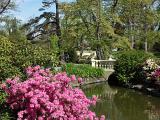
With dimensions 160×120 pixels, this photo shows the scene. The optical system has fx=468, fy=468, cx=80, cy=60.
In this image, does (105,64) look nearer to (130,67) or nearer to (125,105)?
(130,67)

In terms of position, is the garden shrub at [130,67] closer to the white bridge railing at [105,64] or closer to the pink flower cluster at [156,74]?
the pink flower cluster at [156,74]

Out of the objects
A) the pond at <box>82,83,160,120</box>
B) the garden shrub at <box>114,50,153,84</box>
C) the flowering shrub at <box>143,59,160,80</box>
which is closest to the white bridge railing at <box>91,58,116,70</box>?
the garden shrub at <box>114,50,153,84</box>

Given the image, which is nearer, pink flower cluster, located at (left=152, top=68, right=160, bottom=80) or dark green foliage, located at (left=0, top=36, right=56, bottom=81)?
dark green foliage, located at (left=0, top=36, right=56, bottom=81)

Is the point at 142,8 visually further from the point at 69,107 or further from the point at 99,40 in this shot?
the point at 69,107

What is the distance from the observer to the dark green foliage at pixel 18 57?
52.6 feet

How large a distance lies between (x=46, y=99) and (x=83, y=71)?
2030 cm

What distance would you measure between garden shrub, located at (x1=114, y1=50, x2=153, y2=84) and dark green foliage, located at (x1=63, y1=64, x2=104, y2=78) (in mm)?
2326

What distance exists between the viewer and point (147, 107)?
18.8m

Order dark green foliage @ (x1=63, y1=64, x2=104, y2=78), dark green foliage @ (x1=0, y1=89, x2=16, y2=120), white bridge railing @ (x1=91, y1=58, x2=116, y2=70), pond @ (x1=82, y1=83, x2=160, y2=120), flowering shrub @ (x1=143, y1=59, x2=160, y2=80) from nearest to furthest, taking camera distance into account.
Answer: dark green foliage @ (x1=0, y1=89, x2=16, y2=120)
pond @ (x1=82, y1=83, x2=160, y2=120)
flowering shrub @ (x1=143, y1=59, x2=160, y2=80)
dark green foliage @ (x1=63, y1=64, x2=104, y2=78)
white bridge railing @ (x1=91, y1=58, x2=116, y2=70)

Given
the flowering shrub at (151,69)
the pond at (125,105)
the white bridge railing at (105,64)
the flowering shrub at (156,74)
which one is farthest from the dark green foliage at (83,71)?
the flowering shrub at (156,74)

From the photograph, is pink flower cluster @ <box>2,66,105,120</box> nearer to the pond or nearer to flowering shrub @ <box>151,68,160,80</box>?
the pond

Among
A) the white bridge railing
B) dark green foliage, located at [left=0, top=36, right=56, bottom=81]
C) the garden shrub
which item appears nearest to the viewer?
dark green foliage, located at [left=0, top=36, right=56, bottom=81]

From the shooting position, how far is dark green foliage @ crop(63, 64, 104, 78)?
1153 inches

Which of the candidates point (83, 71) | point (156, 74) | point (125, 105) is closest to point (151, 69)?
point (156, 74)
